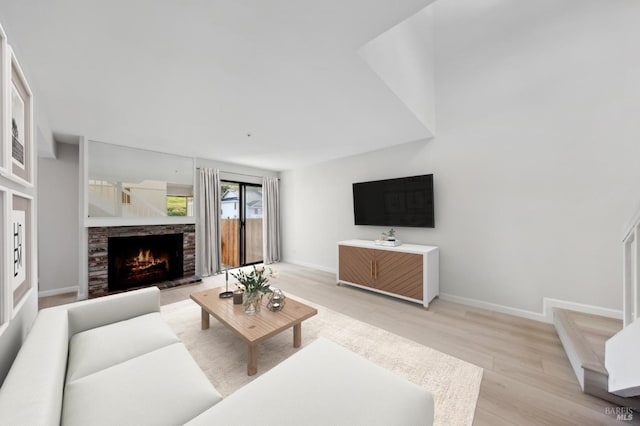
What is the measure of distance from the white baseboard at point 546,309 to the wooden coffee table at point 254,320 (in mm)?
2263

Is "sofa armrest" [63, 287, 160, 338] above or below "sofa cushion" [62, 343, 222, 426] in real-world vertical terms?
above

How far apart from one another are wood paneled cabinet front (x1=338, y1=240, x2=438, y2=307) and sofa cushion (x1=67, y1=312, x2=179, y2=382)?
2605 millimetres

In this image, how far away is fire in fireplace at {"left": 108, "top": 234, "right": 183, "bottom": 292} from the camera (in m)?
3.62

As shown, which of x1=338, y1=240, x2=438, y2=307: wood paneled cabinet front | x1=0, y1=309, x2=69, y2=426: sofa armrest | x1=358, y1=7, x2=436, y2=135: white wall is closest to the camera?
x1=0, y1=309, x2=69, y2=426: sofa armrest

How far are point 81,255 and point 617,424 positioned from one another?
218 inches

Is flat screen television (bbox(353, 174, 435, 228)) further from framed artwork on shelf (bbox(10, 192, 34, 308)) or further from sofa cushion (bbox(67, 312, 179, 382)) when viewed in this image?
framed artwork on shelf (bbox(10, 192, 34, 308))

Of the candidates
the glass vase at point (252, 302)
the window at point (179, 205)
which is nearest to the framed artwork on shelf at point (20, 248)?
the glass vase at point (252, 302)

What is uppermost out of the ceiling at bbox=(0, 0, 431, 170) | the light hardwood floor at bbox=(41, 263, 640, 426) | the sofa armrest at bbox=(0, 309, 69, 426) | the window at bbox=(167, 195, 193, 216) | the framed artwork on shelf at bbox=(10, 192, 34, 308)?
the ceiling at bbox=(0, 0, 431, 170)

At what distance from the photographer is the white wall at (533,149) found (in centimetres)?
223

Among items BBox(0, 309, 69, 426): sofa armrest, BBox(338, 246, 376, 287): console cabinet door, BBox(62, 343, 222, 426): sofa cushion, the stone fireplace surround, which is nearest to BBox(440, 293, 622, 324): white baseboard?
BBox(338, 246, 376, 287): console cabinet door

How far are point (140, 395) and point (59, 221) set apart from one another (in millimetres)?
4028

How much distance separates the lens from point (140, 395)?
3.41ft

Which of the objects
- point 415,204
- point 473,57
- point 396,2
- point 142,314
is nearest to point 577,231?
point 415,204

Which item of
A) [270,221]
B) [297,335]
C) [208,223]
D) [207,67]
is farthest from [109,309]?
[270,221]
